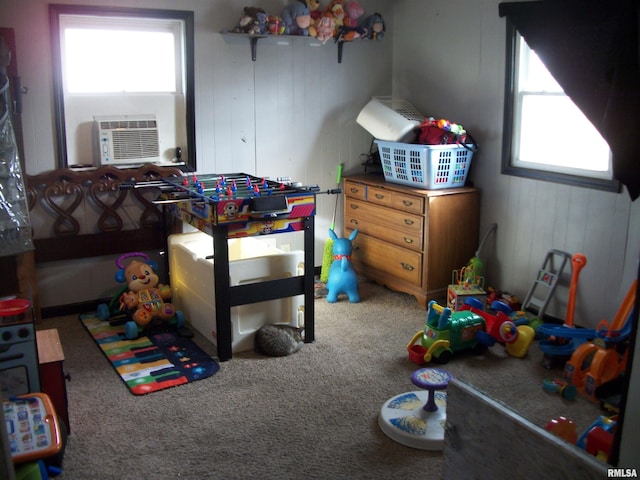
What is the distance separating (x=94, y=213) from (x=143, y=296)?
2.34 feet

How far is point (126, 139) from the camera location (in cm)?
416

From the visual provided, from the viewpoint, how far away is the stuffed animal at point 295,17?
4426 millimetres

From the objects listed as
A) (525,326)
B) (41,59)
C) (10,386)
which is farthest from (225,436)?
(41,59)

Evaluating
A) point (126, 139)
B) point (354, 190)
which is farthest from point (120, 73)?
point (354, 190)

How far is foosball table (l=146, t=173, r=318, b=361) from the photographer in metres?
3.32

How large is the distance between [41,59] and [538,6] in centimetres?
332

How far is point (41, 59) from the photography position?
3.88 metres

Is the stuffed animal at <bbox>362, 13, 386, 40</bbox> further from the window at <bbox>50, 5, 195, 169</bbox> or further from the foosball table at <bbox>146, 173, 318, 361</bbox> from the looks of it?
the foosball table at <bbox>146, 173, 318, 361</bbox>

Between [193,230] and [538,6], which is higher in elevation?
[538,6]

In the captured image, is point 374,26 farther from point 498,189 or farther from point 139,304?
point 139,304

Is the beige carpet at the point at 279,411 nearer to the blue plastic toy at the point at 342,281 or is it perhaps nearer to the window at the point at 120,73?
the blue plastic toy at the point at 342,281

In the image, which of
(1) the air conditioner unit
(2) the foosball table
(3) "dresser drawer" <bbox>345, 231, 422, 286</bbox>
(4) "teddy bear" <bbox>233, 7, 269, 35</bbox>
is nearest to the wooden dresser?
(3) "dresser drawer" <bbox>345, 231, 422, 286</bbox>

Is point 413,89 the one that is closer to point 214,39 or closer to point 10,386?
point 214,39

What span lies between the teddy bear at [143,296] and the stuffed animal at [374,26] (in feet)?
7.80
